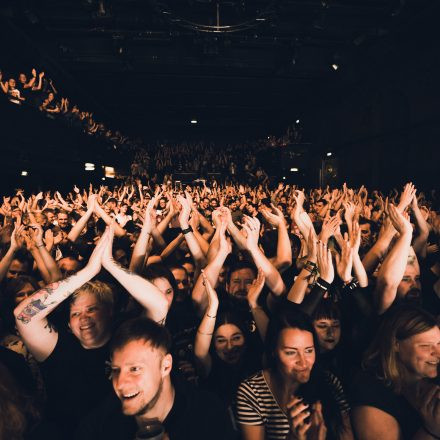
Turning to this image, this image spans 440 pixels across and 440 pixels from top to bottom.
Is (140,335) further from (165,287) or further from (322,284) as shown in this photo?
(322,284)

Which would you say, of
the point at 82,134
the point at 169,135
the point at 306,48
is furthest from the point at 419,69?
the point at 169,135

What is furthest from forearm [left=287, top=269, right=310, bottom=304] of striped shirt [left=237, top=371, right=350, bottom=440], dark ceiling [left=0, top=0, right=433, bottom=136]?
dark ceiling [left=0, top=0, right=433, bottom=136]

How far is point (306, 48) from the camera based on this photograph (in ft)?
37.6

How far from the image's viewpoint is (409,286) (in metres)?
2.79

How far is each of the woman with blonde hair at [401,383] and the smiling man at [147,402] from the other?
0.67 m

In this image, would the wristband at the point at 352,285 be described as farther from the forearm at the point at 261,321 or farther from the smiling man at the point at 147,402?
the smiling man at the point at 147,402

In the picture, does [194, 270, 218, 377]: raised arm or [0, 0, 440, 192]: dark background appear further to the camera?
[0, 0, 440, 192]: dark background

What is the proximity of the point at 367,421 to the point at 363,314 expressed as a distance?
929 millimetres

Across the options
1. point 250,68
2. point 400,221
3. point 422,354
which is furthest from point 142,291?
point 250,68

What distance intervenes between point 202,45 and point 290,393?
10467 mm

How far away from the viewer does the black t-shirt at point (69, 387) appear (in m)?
1.86

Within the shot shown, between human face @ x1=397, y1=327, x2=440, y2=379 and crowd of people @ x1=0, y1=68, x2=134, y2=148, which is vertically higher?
crowd of people @ x1=0, y1=68, x2=134, y2=148

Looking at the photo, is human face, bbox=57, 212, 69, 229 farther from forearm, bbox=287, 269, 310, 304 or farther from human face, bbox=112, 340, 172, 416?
human face, bbox=112, 340, 172, 416

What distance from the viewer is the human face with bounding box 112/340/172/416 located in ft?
4.84
